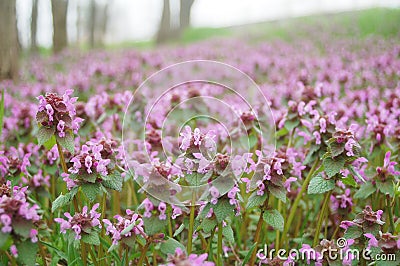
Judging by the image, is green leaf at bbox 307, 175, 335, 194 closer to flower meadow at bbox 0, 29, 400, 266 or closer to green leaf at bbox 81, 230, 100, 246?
flower meadow at bbox 0, 29, 400, 266

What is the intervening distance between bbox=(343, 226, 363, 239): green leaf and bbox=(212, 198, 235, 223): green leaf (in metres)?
0.56

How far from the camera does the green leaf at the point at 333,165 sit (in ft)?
6.82

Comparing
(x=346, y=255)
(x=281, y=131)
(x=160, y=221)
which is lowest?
(x=346, y=255)

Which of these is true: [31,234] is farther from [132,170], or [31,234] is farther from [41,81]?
[41,81]

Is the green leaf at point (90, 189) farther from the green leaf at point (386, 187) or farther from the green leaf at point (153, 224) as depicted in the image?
the green leaf at point (386, 187)

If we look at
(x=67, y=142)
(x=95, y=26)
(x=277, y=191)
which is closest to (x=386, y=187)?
(x=277, y=191)

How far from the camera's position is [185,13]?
97.1ft

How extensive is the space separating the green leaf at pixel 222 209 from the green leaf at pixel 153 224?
253 mm

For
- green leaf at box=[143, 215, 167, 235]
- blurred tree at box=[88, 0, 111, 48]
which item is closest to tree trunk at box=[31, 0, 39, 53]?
blurred tree at box=[88, 0, 111, 48]

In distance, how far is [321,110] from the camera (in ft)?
10.4

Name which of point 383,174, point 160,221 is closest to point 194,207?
point 160,221

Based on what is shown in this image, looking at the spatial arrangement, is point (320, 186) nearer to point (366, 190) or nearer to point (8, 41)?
point (366, 190)

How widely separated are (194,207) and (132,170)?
1.47ft

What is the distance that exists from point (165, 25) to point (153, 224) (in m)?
21.8
